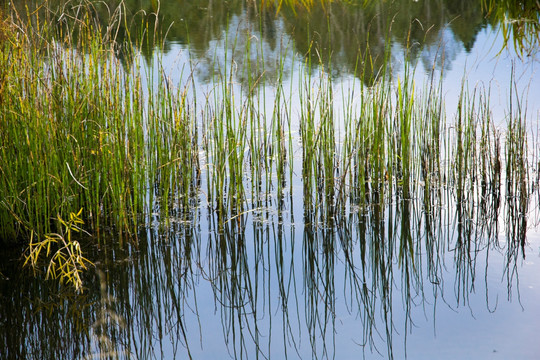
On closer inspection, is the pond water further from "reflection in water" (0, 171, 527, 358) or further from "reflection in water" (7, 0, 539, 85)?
"reflection in water" (7, 0, 539, 85)

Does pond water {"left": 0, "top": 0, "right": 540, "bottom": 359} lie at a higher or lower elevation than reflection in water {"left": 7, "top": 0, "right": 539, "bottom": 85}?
lower

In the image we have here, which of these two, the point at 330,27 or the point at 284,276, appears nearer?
the point at 284,276

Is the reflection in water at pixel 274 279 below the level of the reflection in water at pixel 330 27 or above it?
below

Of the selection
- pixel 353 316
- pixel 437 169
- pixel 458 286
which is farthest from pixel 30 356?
pixel 437 169

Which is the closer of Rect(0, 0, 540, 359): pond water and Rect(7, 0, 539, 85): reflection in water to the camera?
Rect(0, 0, 540, 359): pond water

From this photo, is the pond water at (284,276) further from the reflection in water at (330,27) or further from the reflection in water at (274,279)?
the reflection in water at (330,27)

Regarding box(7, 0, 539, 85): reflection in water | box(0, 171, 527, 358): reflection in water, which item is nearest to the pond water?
box(0, 171, 527, 358): reflection in water

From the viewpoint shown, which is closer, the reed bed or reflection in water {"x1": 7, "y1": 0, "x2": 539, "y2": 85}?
the reed bed

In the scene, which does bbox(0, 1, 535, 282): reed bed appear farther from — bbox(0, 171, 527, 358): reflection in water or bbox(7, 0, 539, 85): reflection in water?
bbox(7, 0, 539, 85): reflection in water

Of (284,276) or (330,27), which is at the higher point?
(330,27)

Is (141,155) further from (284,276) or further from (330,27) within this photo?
(330,27)

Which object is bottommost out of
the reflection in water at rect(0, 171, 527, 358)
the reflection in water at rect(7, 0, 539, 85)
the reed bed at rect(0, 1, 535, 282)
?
the reflection in water at rect(0, 171, 527, 358)

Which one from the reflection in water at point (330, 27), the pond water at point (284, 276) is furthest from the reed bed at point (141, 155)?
the reflection in water at point (330, 27)

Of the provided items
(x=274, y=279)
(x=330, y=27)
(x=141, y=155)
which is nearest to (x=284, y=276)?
(x=274, y=279)
